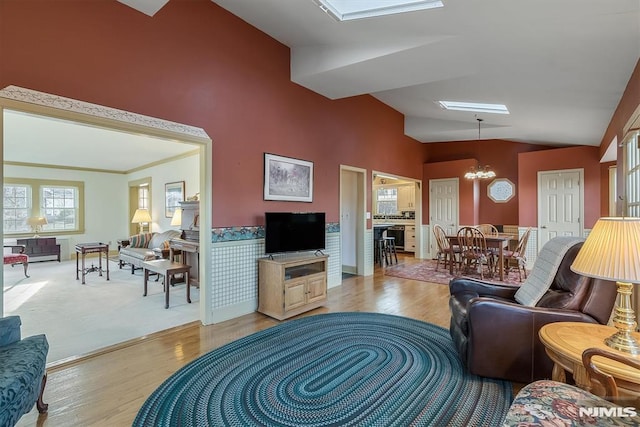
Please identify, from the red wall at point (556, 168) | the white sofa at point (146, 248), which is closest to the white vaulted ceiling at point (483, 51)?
the red wall at point (556, 168)

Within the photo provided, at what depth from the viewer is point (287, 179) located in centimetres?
414

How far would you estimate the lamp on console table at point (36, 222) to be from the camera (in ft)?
23.7

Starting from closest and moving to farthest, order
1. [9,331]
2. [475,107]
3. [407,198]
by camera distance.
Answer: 1. [9,331]
2. [475,107]
3. [407,198]

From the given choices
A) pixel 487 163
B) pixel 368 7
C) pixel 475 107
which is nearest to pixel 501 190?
pixel 487 163

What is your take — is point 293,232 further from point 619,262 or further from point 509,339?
point 619,262

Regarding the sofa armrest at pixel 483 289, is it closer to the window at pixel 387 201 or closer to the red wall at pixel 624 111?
the red wall at pixel 624 111

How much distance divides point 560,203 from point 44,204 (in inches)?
495

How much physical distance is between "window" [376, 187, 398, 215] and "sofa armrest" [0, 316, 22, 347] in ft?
29.1

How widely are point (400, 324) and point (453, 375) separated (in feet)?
3.32

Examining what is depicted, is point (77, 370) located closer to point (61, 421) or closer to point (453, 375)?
point (61, 421)

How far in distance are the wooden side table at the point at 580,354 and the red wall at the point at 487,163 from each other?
241 inches

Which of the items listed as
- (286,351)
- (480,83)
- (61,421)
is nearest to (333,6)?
(480,83)

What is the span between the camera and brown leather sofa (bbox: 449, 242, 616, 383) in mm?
1948

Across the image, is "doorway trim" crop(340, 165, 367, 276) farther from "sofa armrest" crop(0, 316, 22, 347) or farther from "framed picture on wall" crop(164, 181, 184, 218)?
"sofa armrest" crop(0, 316, 22, 347)
